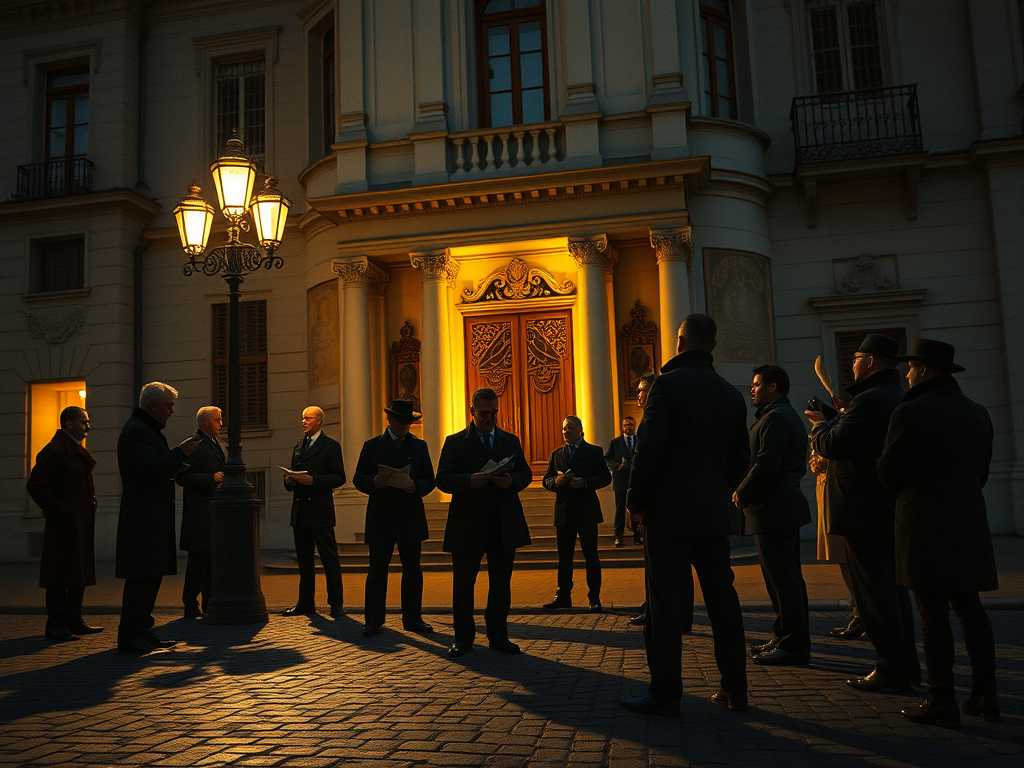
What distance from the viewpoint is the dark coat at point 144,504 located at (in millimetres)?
7184

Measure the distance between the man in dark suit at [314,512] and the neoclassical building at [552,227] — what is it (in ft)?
19.2

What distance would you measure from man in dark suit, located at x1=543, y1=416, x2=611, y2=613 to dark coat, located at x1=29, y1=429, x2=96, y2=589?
4357mm

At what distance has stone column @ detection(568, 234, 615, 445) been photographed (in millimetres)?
14766

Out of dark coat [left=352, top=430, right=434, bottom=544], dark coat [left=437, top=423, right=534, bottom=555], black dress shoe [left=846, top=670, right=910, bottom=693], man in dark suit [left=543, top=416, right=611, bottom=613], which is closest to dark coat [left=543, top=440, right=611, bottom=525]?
man in dark suit [left=543, top=416, right=611, bottom=613]

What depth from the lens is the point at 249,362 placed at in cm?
1897

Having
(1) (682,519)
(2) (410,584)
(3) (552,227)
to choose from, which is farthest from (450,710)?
(3) (552,227)

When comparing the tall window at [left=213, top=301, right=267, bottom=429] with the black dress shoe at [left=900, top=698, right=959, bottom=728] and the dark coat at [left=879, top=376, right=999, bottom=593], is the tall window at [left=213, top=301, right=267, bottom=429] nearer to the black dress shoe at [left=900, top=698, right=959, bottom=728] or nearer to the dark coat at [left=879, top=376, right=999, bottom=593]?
the dark coat at [left=879, top=376, right=999, bottom=593]

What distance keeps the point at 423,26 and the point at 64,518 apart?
1163cm

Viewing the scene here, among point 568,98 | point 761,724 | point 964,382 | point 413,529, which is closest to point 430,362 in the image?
point 568,98

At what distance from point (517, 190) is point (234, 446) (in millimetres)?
8045

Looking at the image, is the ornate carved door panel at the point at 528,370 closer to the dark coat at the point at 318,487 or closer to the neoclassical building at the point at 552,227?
the neoclassical building at the point at 552,227

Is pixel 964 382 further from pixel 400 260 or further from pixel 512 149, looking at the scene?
pixel 400 260

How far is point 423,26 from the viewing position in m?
16.4

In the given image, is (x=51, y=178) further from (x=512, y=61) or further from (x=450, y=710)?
(x=450, y=710)
